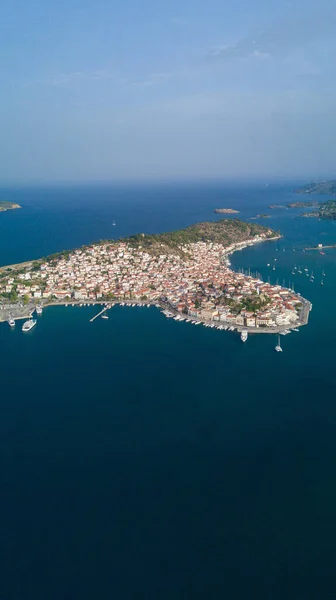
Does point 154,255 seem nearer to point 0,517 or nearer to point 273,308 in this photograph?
point 273,308

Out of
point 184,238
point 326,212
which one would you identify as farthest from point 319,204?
point 184,238

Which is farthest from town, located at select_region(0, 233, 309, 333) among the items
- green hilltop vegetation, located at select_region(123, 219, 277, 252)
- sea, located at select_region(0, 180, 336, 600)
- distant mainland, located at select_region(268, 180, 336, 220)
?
distant mainland, located at select_region(268, 180, 336, 220)

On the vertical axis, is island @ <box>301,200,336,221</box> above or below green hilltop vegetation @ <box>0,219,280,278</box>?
above

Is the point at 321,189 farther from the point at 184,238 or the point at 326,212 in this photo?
the point at 184,238

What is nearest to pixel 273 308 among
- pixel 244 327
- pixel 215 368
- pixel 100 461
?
pixel 244 327

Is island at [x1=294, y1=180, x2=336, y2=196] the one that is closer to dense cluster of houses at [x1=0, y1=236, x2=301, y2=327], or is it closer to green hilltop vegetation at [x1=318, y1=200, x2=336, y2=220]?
green hilltop vegetation at [x1=318, y1=200, x2=336, y2=220]

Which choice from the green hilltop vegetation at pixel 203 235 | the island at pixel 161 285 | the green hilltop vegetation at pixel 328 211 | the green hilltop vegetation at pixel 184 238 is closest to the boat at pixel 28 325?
the island at pixel 161 285
